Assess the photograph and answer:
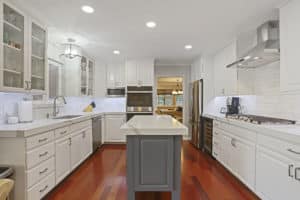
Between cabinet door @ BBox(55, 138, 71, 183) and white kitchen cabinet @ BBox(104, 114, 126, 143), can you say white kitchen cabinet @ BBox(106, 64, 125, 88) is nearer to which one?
white kitchen cabinet @ BBox(104, 114, 126, 143)

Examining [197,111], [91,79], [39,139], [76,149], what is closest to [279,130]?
[39,139]

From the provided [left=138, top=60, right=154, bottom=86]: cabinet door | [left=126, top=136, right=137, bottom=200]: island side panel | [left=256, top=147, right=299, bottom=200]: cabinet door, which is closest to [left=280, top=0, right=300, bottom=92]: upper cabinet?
[left=256, top=147, right=299, bottom=200]: cabinet door

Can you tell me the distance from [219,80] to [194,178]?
2554 mm

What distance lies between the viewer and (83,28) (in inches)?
138

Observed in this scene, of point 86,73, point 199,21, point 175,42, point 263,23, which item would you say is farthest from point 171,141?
point 86,73

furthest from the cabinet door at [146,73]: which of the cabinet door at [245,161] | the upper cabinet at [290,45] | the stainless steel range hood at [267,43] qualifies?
the upper cabinet at [290,45]

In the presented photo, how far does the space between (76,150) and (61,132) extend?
79 centimetres

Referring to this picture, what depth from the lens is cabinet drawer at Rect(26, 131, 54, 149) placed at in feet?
7.39

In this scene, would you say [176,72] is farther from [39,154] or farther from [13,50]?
[39,154]

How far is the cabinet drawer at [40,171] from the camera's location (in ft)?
7.41

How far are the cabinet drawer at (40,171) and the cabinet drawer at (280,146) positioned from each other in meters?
2.61

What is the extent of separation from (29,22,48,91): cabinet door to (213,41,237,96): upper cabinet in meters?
3.35

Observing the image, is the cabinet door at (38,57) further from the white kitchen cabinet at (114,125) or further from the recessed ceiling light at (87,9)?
the white kitchen cabinet at (114,125)

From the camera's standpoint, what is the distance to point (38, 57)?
3.05 meters
